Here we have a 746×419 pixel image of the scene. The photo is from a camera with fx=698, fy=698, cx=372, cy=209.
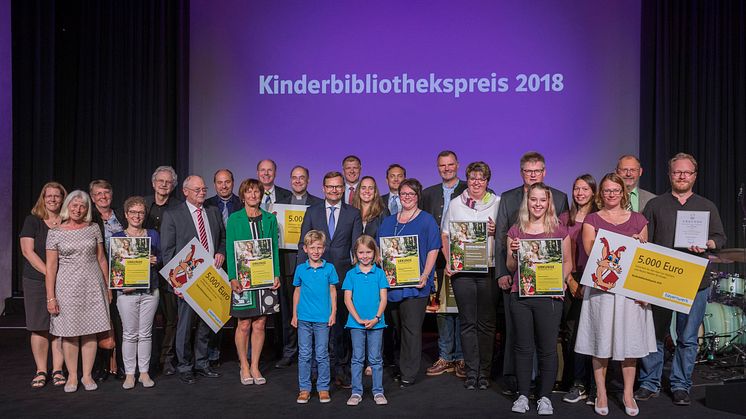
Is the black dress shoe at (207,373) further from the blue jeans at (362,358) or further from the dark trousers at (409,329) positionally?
the dark trousers at (409,329)

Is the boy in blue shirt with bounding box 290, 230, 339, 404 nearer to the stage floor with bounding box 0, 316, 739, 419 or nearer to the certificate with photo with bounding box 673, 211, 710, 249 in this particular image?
the stage floor with bounding box 0, 316, 739, 419

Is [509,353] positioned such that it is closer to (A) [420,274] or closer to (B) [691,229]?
(A) [420,274]

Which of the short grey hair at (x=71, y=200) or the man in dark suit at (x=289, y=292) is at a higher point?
the short grey hair at (x=71, y=200)

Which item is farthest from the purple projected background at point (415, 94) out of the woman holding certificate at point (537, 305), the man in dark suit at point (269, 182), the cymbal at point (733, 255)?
the woman holding certificate at point (537, 305)

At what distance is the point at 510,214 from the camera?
4.80m

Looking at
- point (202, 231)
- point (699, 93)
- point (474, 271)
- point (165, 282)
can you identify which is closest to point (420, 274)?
point (474, 271)

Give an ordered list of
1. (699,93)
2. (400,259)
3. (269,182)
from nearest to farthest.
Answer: (400,259)
(269,182)
(699,93)

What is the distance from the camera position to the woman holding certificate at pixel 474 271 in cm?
488

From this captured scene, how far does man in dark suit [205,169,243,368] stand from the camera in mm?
5668

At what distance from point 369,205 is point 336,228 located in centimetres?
31

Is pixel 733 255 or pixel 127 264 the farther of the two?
pixel 733 255

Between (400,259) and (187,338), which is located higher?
(400,259)

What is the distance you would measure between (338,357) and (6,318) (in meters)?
4.73

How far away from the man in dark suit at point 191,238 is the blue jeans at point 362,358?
1280 mm
